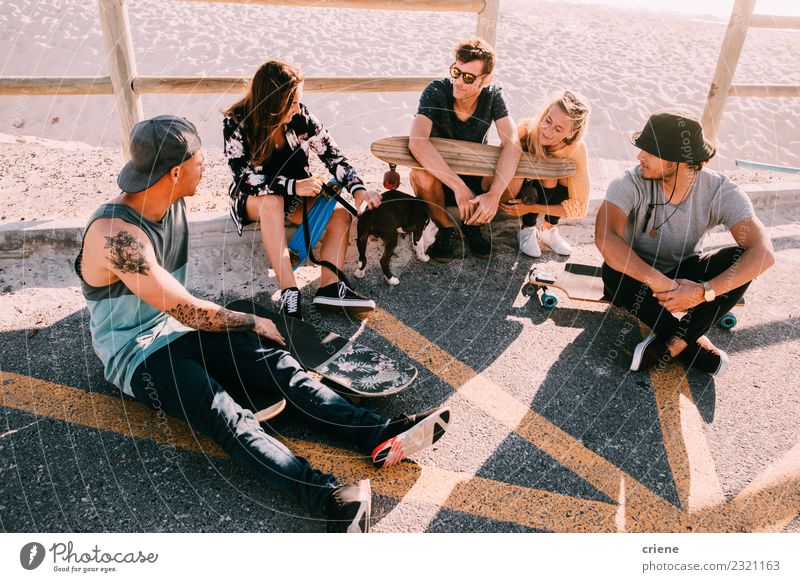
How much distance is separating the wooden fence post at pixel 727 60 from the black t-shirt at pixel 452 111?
228 cm

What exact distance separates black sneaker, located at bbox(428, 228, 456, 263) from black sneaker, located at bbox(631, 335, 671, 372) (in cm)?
144

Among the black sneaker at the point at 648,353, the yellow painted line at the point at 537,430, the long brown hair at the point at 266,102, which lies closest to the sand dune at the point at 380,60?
the long brown hair at the point at 266,102

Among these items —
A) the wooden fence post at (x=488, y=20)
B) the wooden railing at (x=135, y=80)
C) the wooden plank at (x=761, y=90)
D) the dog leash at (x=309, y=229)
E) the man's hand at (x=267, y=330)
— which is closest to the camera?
the man's hand at (x=267, y=330)

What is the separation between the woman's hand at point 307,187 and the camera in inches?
139

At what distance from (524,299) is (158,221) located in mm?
2247

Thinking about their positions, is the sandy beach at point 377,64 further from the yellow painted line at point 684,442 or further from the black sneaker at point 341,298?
the yellow painted line at point 684,442

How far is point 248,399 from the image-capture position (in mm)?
2662

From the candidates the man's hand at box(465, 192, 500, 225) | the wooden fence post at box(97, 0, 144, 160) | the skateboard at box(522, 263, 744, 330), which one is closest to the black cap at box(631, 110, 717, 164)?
the skateboard at box(522, 263, 744, 330)

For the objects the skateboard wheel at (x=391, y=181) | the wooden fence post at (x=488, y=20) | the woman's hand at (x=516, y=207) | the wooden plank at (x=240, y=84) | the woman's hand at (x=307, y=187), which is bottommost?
the woman's hand at (x=516, y=207)

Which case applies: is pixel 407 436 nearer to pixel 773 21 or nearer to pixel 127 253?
pixel 127 253

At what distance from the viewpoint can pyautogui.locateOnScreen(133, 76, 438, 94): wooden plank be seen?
4.18 m

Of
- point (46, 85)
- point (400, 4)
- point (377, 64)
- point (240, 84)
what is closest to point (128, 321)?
point (240, 84)

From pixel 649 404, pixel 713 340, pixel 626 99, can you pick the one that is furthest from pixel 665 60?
pixel 649 404

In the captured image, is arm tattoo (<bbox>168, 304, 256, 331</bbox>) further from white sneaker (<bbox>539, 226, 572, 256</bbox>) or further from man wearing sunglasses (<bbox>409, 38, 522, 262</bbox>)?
white sneaker (<bbox>539, 226, 572, 256</bbox>)
